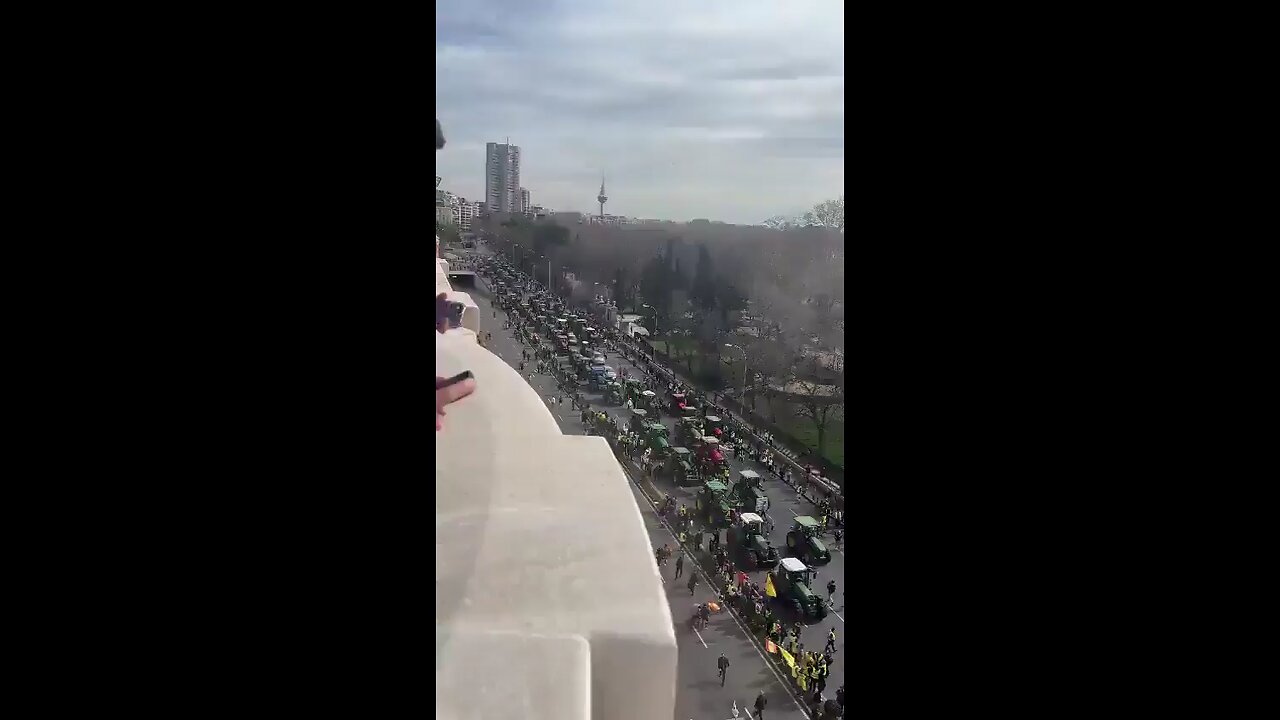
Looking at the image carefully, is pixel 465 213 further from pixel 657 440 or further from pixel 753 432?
pixel 753 432

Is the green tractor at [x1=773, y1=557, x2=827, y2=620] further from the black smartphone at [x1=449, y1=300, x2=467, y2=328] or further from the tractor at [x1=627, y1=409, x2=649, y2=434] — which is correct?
the black smartphone at [x1=449, y1=300, x2=467, y2=328]

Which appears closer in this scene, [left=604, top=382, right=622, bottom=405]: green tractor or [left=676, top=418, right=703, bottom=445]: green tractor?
[left=676, top=418, right=703, bottom=445]: green tractor

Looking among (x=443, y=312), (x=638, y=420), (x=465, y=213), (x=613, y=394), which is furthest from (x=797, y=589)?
(x=465, y=213)

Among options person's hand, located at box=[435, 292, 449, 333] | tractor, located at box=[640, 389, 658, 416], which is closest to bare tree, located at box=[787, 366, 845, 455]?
tractor, located at box=[640, 389, 658, 416]

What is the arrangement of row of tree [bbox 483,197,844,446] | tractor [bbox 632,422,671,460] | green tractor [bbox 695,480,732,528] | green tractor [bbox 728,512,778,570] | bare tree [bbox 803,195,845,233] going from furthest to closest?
tractor [bbox 632,422,671,460]
green tractor [bbox 695,480,732,528]
green tractor [bbox 728,512,778,570]
row of tree [bbox 483,197,844,446]
bare tree [bbox 803,195,845,233]

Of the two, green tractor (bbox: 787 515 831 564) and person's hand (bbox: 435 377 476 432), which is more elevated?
A: person's hand (bbox: 435 377 476 432)
